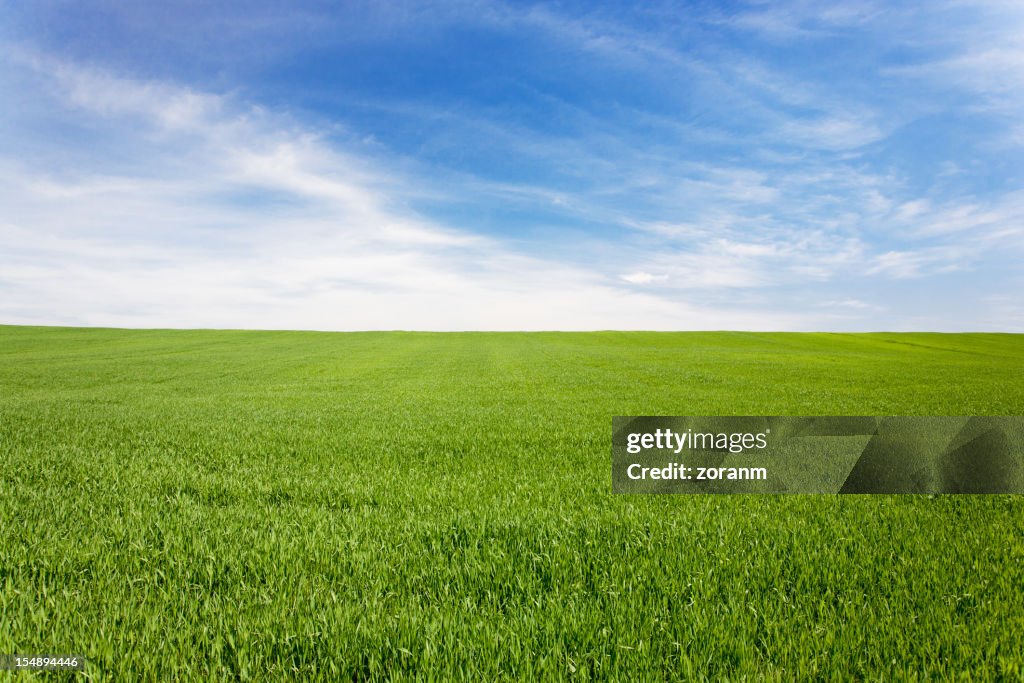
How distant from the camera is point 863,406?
19344 millimetres

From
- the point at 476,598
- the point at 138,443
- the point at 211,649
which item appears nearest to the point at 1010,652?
the point at 476,598

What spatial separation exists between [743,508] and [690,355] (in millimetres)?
45379

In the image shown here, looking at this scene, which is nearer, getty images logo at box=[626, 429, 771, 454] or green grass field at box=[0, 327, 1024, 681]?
green grass field at box=[0, 327, 1024, 681]

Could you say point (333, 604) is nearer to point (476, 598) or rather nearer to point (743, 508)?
point (476, 598)
